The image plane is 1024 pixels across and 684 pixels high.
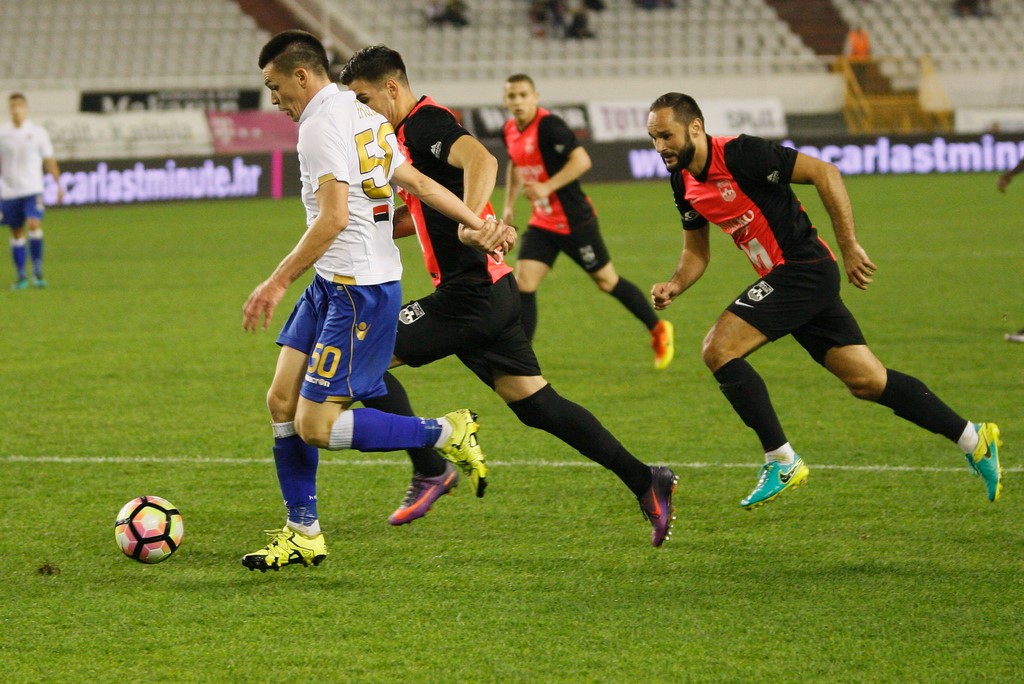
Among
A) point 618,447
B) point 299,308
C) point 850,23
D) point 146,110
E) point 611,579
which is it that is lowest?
point 611,579

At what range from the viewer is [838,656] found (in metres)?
3.81

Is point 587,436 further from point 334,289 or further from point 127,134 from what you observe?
point 127,134

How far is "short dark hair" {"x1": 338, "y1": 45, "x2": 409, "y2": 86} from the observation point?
5070 mm

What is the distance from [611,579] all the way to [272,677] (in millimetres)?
1379

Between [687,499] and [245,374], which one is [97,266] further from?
[687,499]

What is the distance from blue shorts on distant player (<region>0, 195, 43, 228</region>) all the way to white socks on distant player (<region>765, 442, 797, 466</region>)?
11121mm

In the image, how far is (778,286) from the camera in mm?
5445

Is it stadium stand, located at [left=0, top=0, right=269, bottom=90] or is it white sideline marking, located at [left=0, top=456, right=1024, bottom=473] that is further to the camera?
stadium stand, located at [left=0, top=0, right=269, bottom=90]

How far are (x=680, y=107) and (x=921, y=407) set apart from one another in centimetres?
157

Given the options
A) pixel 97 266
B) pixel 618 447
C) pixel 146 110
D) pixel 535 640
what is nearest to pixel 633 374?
pixel 618 447

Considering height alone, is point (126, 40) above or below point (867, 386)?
above

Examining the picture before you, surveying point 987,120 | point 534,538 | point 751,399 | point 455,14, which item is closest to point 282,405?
point 534,538

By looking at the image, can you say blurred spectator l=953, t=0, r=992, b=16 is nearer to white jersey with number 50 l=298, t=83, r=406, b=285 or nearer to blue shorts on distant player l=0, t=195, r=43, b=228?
blue shorts on distant player l=0, t=195, r=43, b=228

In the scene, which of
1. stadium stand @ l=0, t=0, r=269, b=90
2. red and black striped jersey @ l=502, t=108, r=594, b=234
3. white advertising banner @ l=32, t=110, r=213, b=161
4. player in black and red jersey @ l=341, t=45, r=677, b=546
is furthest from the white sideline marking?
stadium stand @ l=0, t=0, r=269, b=90
